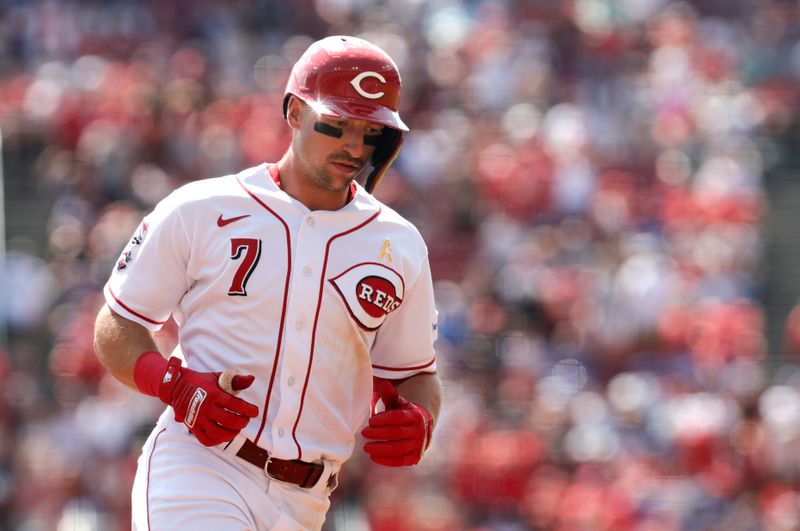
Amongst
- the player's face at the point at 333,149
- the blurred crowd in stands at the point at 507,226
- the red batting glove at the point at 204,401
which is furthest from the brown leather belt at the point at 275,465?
the blurred crowd in stands at the point at 507,226

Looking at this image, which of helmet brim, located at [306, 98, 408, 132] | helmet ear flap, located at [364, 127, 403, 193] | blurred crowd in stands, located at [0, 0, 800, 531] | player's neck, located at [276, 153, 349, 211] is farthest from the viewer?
blurred crowd in stands, located at [0, 0, 800, 531]

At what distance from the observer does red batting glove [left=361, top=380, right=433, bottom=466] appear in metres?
3.48

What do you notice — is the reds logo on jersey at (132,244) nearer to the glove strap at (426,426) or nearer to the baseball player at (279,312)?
the baseball player at (279,312)

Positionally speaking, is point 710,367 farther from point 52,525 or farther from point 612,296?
point 52,525

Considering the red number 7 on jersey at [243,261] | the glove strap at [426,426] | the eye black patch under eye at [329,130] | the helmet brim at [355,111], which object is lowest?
the glove strap at [426,426]

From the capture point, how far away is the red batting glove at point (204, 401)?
326cm

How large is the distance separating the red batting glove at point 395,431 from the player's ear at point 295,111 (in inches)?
28.2

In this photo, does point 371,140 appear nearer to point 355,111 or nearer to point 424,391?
point 355,111

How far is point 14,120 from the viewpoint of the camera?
1216 centimetres

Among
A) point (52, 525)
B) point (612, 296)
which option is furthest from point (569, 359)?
point (52, 525)

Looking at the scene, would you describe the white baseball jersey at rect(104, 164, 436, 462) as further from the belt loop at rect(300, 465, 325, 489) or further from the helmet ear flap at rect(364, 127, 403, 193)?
the helmet ear flap at rect(364, 127, 403, 193)

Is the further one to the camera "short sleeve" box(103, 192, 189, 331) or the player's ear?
the player's ear

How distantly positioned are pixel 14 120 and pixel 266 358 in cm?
929

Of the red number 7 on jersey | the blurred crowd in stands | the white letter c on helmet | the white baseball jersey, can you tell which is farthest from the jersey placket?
the blurred crowd in stands
